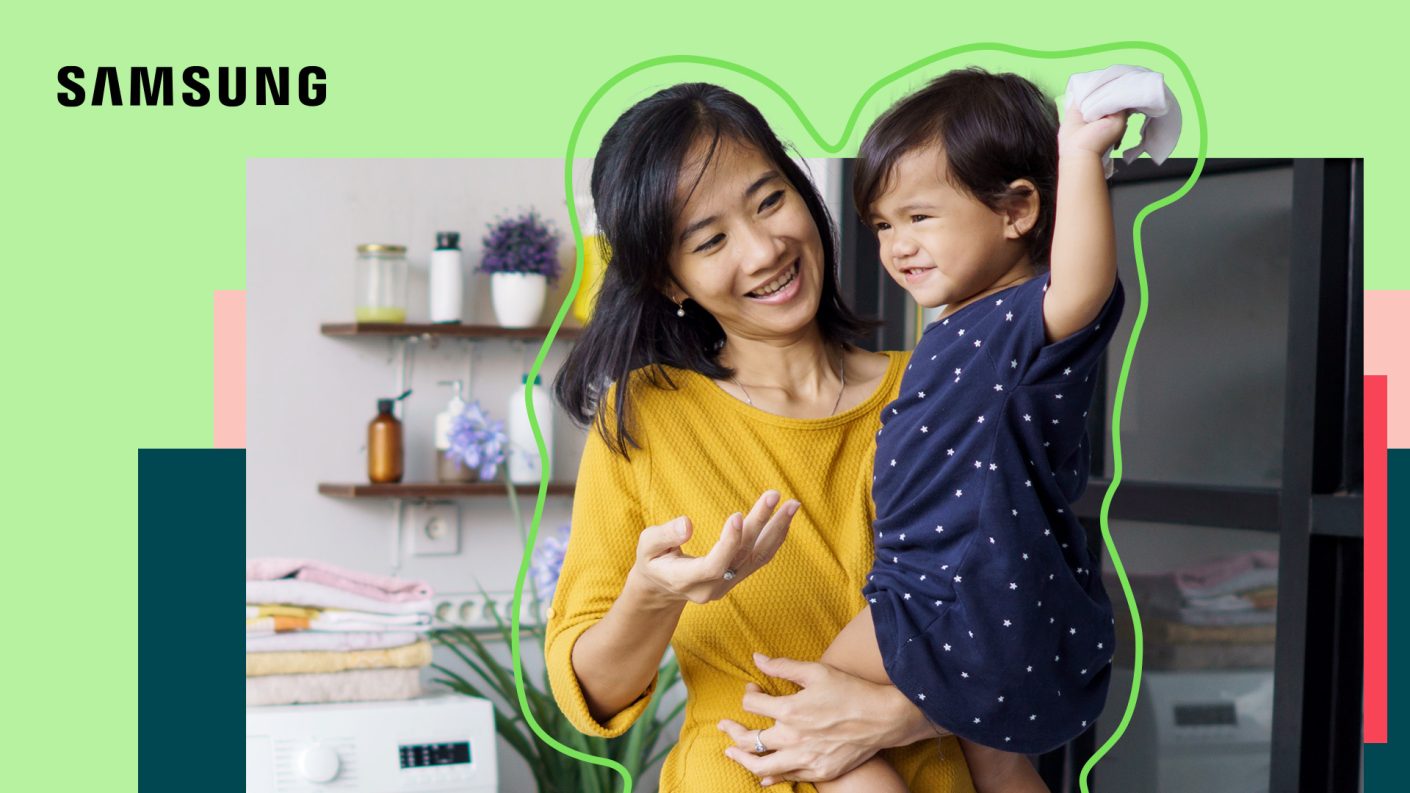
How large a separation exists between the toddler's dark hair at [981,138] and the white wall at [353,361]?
1796 mm

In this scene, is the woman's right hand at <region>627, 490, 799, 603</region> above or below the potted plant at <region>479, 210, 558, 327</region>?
below

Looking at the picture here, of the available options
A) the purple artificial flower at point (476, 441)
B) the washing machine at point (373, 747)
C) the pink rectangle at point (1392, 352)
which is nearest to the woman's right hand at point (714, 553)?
the pink rectangle at point (1392, 352)

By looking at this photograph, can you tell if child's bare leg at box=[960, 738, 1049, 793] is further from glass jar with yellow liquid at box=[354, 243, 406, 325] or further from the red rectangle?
glass jar with yellow liquid at box=[354, 243, 406, 325]

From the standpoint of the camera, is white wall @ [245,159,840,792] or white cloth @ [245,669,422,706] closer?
white cloth @ [245,669,422,706]

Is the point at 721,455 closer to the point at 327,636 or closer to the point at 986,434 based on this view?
the point at 986,434

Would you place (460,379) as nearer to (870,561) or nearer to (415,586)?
(415,586)

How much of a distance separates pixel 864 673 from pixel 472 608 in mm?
1881

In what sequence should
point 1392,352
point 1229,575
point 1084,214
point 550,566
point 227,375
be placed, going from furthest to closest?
point 550,566 < point 227,375 < point 1229,575 < point 1392,352 < point 1084,214

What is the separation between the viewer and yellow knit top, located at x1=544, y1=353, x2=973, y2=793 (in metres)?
0.94

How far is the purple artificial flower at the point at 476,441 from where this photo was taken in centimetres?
246

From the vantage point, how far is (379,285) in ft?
8.37

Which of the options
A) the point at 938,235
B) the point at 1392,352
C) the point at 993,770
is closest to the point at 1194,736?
the point at 1392,352

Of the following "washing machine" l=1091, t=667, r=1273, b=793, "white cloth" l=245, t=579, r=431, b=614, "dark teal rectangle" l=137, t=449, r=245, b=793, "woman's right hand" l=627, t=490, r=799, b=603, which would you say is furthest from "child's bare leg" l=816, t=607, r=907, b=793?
"white cloth" l=245, t=579, r=431, b=614

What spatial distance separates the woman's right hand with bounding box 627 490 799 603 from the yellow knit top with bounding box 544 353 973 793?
123 millimetres
